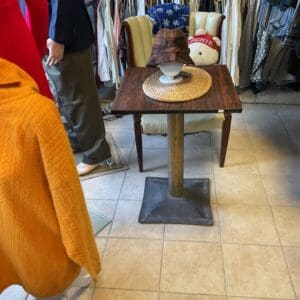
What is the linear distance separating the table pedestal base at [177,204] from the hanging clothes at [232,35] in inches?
40.0

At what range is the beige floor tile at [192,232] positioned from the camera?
1.51 m

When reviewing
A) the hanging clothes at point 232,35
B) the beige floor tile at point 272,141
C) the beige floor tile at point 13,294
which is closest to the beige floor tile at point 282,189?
the beige floor tile at point 272,141

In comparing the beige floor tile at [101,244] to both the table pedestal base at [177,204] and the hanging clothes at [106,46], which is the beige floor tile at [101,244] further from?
the hanging clothes at [106,46]

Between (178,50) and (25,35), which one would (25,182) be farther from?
(178,50)

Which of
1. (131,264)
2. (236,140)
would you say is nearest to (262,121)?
(236,140)

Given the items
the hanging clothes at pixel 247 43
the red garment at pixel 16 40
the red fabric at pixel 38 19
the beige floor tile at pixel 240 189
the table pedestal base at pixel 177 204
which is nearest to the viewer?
the red garment at pixel 16 40

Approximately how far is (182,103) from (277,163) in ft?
3.35

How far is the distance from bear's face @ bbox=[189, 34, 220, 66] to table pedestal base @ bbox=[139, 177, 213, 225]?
770mm

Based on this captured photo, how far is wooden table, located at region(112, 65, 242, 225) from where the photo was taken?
1236 mm

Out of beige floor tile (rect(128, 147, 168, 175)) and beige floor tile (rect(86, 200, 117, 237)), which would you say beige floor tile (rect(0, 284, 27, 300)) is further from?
beige floor tile (rect(128, 147, 168, 175))

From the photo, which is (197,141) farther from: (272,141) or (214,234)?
(214,234)

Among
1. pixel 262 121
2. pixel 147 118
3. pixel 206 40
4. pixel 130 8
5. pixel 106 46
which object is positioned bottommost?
pixel 262 121

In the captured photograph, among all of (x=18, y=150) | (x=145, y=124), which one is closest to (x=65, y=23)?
(x=145, y=124)

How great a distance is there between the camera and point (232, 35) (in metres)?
2.29
